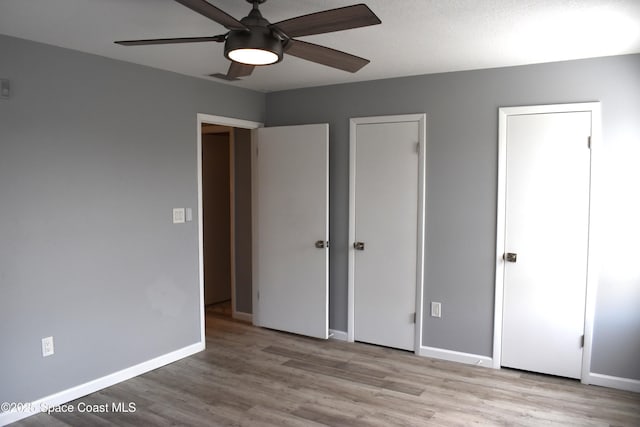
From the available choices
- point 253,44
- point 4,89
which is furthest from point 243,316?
point 253,44

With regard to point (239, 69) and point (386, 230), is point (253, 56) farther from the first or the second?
point (386, 230)

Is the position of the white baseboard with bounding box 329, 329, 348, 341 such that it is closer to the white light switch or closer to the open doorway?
the open doorway

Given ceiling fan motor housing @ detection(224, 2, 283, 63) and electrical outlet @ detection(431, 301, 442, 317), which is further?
electrical outlet @ detection(431, 301, 442, 317)

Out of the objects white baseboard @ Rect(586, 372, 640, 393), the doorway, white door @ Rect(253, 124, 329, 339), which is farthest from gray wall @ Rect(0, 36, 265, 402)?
white baseboard @ Rect(586, 372, 640, 393)

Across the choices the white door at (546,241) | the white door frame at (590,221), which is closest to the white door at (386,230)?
the white door frame at (590,221)

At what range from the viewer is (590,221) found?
129 inches

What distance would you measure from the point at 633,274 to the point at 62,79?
13.6 feet

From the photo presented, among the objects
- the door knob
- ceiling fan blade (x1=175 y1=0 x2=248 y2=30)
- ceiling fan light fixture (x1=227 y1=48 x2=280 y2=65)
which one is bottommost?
the door knob

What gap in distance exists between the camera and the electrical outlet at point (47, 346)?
2.96 metres

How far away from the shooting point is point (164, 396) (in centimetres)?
317

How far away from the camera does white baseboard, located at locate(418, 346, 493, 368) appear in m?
3.69

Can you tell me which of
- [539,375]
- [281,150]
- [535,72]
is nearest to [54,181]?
[281,150]

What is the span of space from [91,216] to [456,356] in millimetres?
3057

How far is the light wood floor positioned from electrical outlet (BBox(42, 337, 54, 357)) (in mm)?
379
